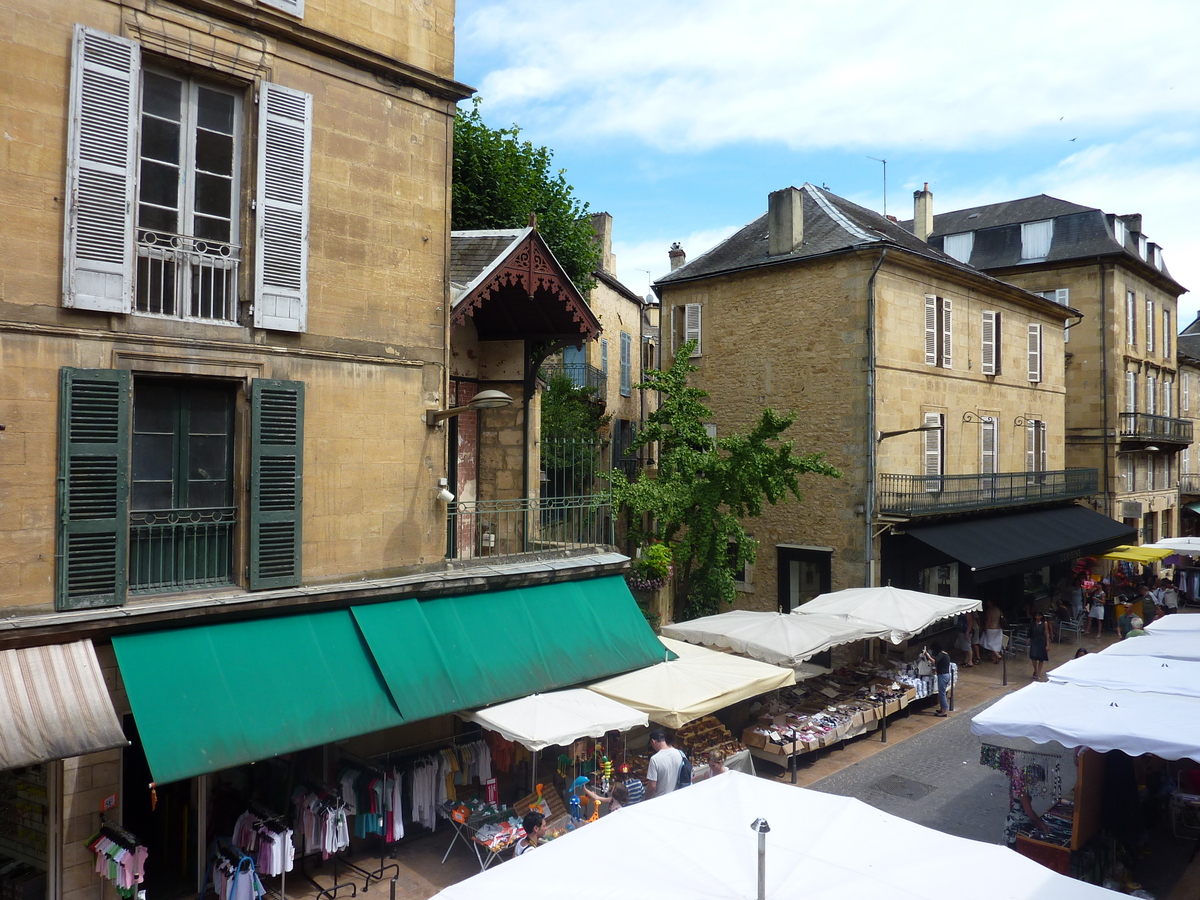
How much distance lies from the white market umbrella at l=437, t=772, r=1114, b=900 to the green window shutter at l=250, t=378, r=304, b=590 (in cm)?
457

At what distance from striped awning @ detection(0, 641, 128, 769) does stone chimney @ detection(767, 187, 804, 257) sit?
16788 mm

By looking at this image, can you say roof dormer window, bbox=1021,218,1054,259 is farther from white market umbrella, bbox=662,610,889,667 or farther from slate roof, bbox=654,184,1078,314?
white market umbrella, bbox=662,610,889,667

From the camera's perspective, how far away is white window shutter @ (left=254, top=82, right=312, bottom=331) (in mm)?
8258

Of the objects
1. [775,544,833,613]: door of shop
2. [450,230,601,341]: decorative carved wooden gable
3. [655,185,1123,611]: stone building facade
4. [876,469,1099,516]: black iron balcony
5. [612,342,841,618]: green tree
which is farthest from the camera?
[775,544,833,613]: door of shop

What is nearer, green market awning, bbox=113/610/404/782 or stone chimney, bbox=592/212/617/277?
green market awning, bbox=113/610/404/782

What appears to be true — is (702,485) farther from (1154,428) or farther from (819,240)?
(1154,428)

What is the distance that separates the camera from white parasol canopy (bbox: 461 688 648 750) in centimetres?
862

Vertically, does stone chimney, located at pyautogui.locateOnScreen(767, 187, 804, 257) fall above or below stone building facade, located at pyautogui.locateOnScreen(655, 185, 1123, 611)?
above

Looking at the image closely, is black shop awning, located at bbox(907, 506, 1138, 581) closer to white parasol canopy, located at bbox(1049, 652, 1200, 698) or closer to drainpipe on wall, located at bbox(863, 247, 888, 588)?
drainpipe on wall, located at bbox(863, 247, 888, 588)

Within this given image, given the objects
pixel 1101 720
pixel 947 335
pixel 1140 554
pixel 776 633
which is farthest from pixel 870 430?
pixel 1140 554

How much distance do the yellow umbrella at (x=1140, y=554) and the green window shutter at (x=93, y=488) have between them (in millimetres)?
24322

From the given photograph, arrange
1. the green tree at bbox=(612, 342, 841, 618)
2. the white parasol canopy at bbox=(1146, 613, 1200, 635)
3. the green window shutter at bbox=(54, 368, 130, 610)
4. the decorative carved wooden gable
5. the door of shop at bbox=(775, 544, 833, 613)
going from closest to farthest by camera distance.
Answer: the green window shutter at bbox=(54, 368, 130, 610) → the decorative carved wooden gable → the white parasol canopy at bbox=(1146, 613, 1200, 635) → the green tree at bbox=(612, 342, 841, 618) → the door of shop at bbox=(775, 544, 833, 613)

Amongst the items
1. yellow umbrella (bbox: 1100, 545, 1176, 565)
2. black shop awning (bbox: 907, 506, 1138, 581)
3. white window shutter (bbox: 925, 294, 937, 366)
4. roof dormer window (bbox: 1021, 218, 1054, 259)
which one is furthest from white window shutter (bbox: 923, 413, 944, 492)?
roof dormer window (bbox: 1021, 218, 1054, 259)

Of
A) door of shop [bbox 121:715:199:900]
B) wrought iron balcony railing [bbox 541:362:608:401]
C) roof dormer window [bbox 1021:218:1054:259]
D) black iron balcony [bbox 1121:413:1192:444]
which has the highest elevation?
roof dormer window [bbox 1021:218:1054:259]
